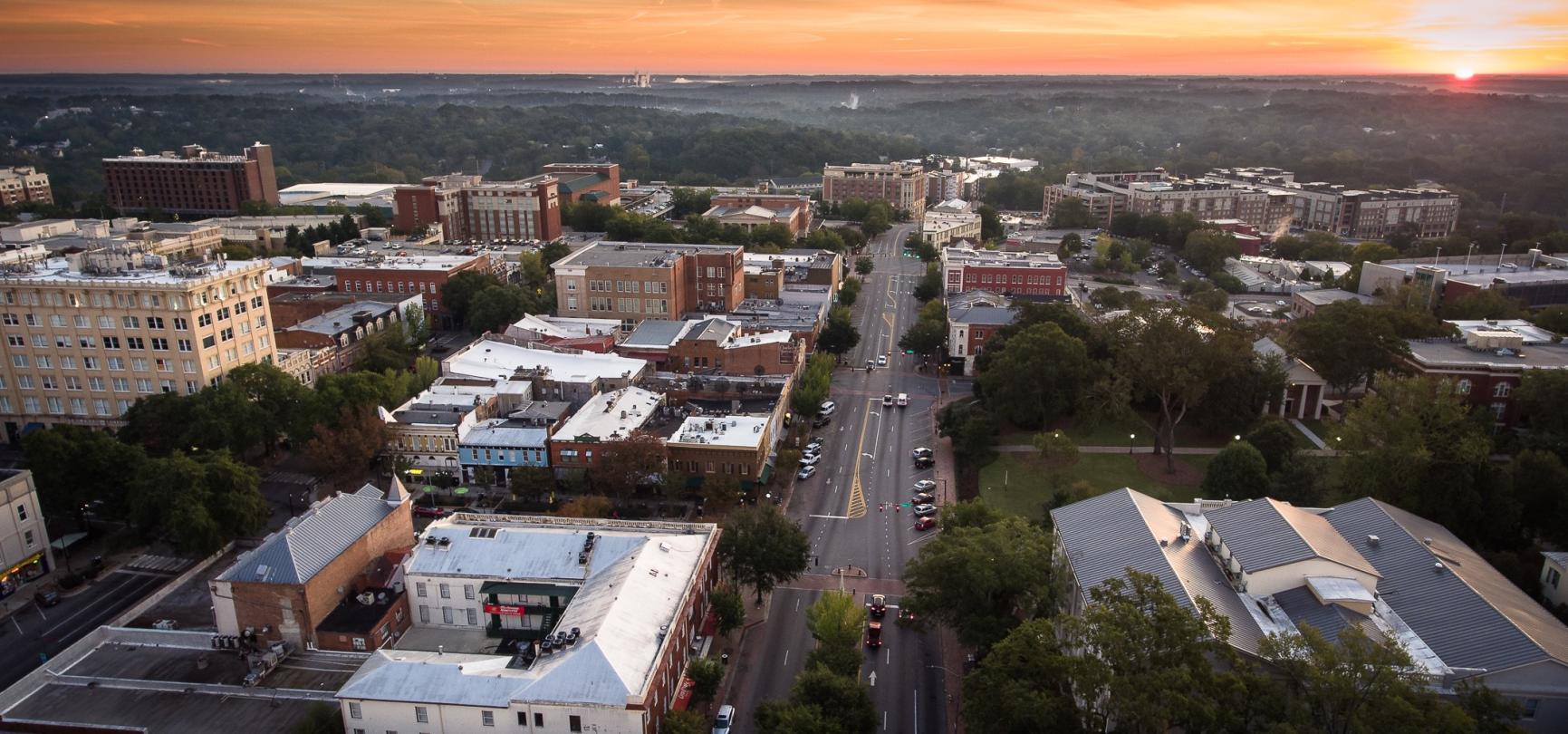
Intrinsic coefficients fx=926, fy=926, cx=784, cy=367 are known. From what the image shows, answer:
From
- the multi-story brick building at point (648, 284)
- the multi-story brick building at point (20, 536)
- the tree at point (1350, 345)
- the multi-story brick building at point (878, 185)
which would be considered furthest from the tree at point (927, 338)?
the multi-story brick building at point (878, 185)

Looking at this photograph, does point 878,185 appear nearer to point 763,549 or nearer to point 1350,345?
point 1350,345

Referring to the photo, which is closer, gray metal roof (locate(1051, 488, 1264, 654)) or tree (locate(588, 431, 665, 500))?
gray metal roof (locate(1051, 488, 1264, 654))

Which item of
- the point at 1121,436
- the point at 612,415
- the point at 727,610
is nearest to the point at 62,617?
the point at 612,415

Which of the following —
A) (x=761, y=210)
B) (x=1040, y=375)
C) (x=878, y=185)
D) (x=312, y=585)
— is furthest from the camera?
(x=878, y=185)

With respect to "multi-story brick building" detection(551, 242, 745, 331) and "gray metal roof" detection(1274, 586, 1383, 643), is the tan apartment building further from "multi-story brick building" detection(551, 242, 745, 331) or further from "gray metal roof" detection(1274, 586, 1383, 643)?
"gray metal roof" detection(1274, 586, 1383, 643)

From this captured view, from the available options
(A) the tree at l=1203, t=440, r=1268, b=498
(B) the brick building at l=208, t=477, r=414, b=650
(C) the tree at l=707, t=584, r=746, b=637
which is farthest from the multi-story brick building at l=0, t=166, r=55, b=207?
(A) the tree at l=1203, t=440, r=1268, b=498

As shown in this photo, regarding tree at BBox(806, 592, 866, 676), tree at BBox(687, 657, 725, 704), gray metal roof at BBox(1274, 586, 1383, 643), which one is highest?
gray metal roof at BBox(1274, 586, 1383, 643)
